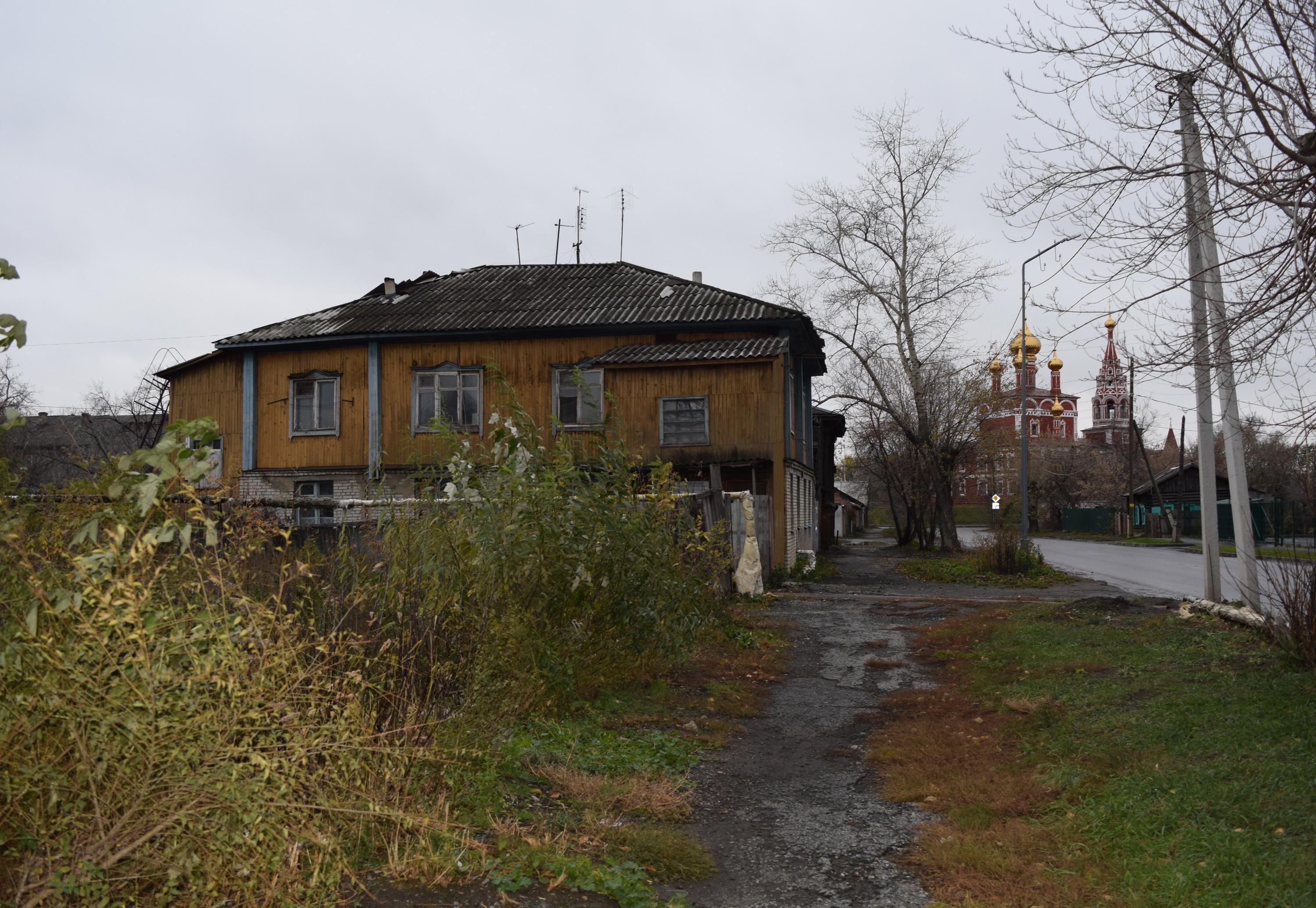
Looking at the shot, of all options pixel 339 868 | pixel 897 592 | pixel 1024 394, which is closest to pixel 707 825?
pixel 339 868

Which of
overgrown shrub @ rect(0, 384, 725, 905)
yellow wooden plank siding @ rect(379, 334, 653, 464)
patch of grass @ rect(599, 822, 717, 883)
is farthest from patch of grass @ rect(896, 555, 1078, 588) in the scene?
overgrown shrub @ rect(0, 384, 725, 905)

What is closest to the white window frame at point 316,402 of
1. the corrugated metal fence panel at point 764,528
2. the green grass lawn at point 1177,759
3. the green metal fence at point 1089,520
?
the corrugated metal fence panel at point 764,528

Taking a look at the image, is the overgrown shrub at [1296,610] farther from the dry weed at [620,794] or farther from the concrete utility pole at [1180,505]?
the concrete utility pole at [1180,505]

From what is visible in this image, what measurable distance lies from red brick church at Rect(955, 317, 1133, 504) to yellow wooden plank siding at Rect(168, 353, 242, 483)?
17509mm

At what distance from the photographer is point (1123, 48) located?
22.8 ft

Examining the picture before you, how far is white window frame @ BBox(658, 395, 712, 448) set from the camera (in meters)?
21.4

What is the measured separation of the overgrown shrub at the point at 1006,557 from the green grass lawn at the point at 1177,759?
12.7m

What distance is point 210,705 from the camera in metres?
3.29

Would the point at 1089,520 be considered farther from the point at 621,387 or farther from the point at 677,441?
the point at 621,387

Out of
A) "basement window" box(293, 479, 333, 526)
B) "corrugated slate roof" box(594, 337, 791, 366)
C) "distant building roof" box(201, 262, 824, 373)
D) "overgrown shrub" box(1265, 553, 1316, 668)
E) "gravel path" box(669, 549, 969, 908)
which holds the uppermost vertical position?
"distant building roof" box(201, 262, 824, 373)

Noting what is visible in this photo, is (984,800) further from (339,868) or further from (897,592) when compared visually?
(897,592)

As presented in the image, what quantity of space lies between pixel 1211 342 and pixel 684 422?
48.5 feet

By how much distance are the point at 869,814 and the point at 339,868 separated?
2.92 metres

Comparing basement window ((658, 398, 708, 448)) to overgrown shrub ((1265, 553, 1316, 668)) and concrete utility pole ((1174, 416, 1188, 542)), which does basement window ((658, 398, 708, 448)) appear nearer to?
overgrown shrub ((1265, 553, 1316, 668))
